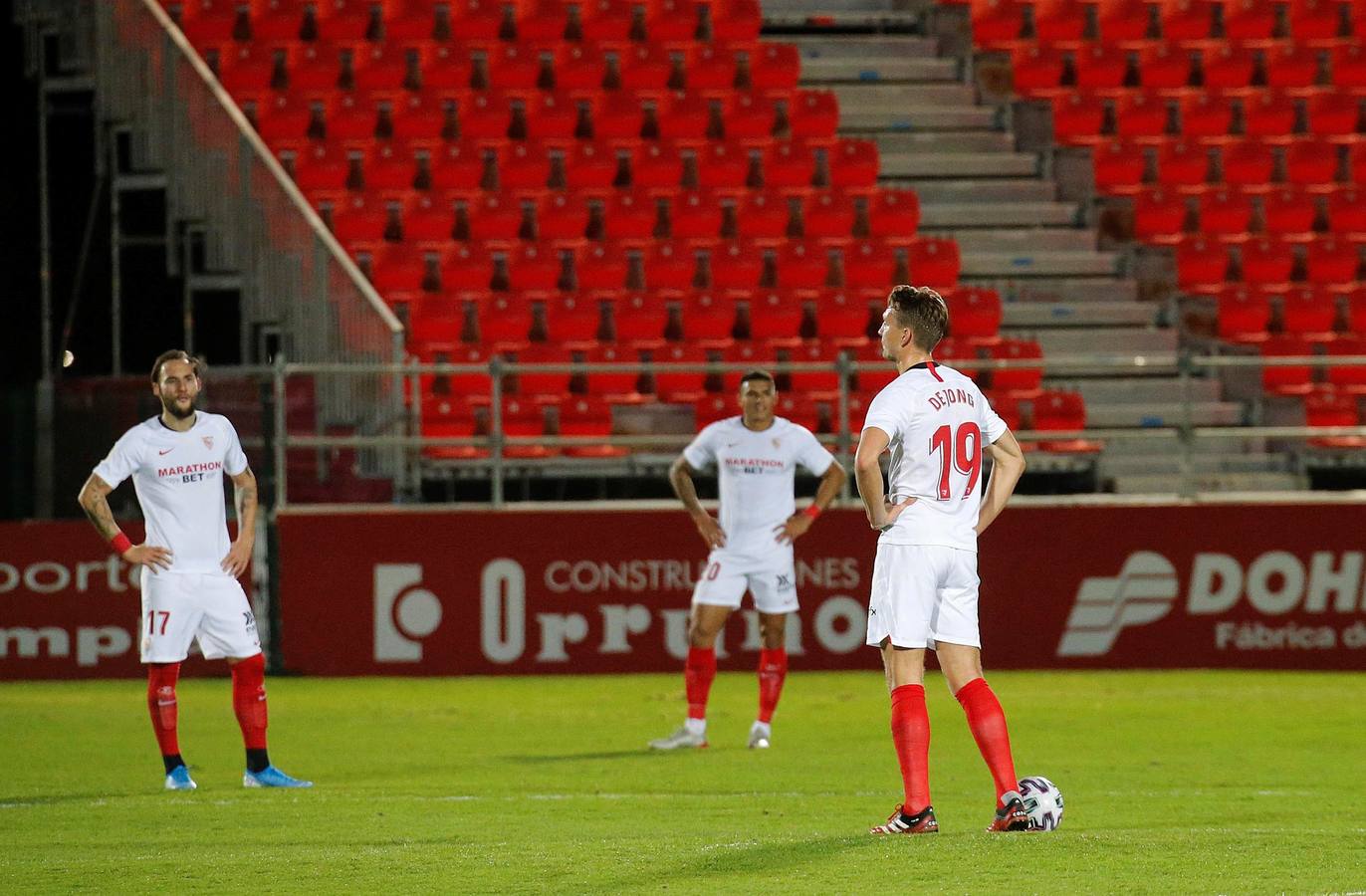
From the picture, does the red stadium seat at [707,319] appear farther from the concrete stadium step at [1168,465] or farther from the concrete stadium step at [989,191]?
the concrete stadium step at [989,191]

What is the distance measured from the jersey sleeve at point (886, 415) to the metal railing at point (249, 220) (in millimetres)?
8260

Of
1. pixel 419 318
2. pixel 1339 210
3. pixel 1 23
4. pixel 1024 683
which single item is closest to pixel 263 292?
pixel 419 318

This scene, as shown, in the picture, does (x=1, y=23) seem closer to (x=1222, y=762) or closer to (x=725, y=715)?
(x=725, y=715)

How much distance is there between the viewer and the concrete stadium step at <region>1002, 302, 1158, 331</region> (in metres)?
19.4

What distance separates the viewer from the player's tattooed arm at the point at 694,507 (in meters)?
11.2

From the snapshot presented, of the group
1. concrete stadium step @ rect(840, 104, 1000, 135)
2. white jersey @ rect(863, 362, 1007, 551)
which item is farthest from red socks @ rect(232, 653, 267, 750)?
concrete stadium step @ rect(840, 104, 1000, 135)

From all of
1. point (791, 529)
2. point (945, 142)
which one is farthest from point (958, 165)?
point (791, 529)

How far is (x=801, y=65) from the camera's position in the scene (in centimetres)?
2214

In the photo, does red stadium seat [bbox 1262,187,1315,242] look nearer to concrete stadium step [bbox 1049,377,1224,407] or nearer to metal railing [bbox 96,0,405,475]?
concrete stadium step [bbox 1049,377,1224,407]

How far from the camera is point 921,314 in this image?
6926 mm

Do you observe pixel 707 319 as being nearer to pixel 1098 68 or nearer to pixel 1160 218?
pixel 1160 218

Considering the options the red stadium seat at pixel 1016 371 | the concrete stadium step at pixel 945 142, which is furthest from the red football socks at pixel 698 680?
the concrete stadium step at pixel 945 142

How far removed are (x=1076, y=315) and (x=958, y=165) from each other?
8.74 ft

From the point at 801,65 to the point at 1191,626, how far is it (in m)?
9.16
